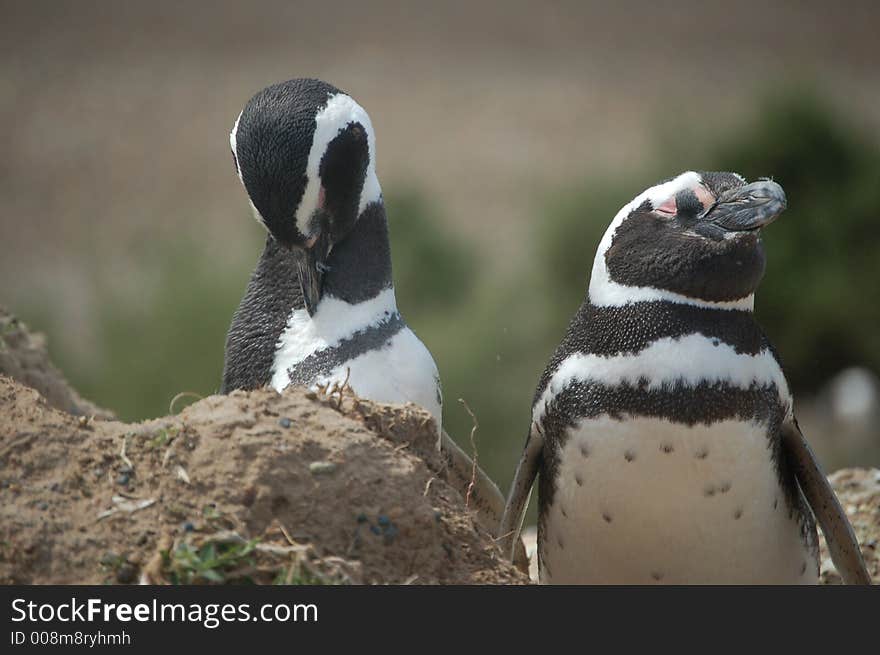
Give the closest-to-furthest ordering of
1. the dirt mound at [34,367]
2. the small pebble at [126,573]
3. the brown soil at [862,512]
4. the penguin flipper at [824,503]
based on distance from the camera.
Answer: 1. the small pebble at [126,573]
2. the penguin flipper at [824,503]
3. the brown soil at [862,512]
4. the dirt mound at [34,367]

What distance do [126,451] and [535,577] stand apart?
201 centimetres

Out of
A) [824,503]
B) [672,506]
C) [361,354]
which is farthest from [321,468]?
[824,503]

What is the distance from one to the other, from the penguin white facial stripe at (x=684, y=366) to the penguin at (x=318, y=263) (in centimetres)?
49

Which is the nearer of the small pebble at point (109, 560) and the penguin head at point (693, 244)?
the small pebble at point (109, 560)

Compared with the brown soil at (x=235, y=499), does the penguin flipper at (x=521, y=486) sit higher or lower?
lower

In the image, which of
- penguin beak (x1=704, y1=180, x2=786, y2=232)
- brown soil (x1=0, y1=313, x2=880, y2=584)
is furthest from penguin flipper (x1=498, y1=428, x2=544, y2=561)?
brown soil (x1=0, y1=313, x2=880, y2=584)

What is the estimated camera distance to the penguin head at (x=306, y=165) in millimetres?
3023

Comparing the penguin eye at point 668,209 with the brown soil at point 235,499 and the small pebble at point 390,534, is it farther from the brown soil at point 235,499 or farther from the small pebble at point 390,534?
the small pebble at point 390,534

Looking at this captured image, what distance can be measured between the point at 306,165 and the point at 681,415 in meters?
1.05

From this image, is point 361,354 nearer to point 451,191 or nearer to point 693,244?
point 693,244

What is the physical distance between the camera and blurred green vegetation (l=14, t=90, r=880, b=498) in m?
7.28

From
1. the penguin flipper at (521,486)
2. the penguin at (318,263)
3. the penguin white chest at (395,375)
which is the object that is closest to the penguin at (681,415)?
the penguin flipper at (521,486)
